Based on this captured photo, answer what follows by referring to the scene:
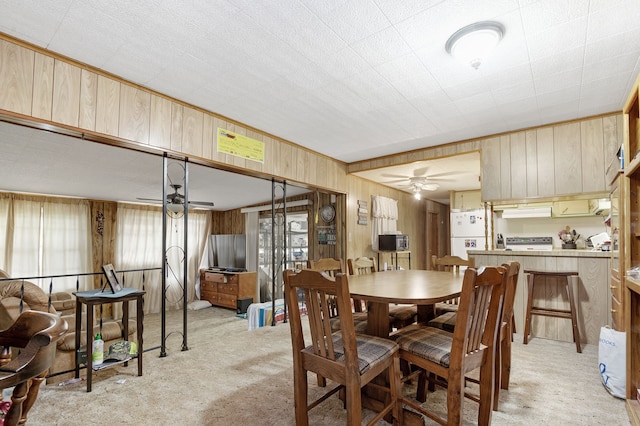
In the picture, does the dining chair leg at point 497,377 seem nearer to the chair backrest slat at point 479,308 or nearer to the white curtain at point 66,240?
the chair backrest slat at point 479,308

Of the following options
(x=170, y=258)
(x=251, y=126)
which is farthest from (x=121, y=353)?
(x=170, y=258)

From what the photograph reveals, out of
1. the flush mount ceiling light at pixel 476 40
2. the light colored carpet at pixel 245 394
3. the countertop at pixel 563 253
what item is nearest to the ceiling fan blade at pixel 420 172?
the countertop at pixel 563 253

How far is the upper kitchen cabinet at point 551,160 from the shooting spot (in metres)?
3.37

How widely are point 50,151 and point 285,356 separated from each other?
9.57 ft

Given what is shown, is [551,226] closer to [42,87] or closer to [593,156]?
[593,156]

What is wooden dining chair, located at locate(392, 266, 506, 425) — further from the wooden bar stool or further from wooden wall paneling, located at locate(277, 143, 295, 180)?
wooden wall paneling, located at locate(277, 143, 295, 180)

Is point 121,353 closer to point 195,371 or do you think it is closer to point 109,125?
point 195,371

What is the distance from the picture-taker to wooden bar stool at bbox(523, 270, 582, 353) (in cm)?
312

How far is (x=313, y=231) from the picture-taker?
18.9 feet

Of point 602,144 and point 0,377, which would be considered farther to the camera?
point 602,144

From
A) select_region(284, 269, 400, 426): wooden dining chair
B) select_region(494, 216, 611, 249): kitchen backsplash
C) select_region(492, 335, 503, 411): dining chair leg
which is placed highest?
select_region(494, 216, 611, 249): kitchen backsplash

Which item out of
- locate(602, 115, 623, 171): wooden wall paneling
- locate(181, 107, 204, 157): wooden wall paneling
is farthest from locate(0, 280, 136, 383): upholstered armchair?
locate(602, 115, 623, 171): wooden wall paneling

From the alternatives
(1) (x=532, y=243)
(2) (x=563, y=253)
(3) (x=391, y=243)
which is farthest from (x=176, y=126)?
(1) (x=532, y=243)

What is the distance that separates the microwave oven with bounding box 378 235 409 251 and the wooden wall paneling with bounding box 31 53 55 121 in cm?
479
